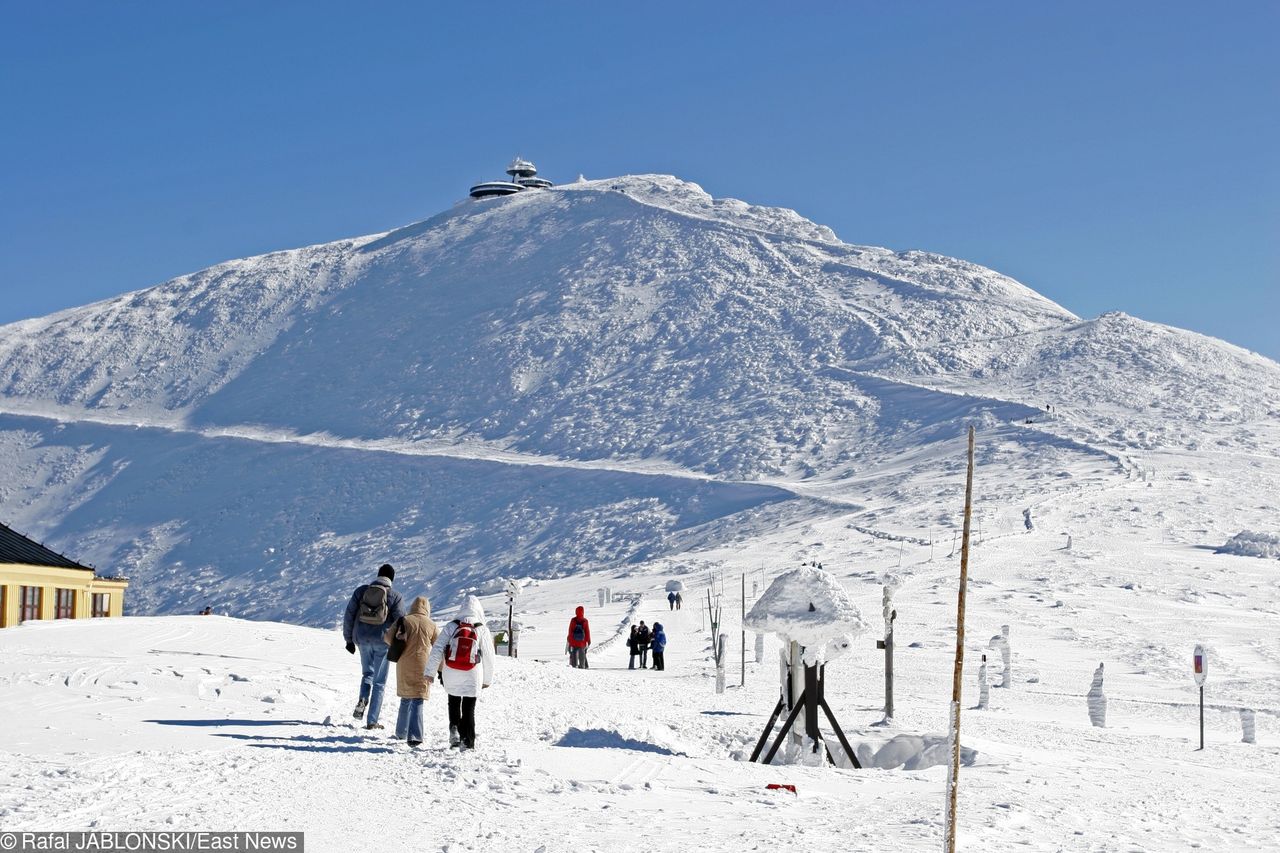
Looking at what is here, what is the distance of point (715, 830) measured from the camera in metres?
8.97

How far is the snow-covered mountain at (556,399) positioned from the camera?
301ft

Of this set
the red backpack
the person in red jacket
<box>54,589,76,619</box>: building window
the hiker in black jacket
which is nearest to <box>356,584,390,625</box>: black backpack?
the red backpack

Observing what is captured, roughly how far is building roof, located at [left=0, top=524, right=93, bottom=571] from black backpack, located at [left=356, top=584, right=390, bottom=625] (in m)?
13.5

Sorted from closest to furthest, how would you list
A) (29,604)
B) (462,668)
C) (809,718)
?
1. (462,668)
2. (809,718)
3. (29,604)

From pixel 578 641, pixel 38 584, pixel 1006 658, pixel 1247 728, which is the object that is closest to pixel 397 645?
pixel 1247 728

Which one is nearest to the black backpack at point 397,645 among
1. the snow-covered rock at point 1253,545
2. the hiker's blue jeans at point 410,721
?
the hiker's blue jeans at point 410,721

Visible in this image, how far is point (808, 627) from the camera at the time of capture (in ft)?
48.2

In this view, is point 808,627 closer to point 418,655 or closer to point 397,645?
point 418,655

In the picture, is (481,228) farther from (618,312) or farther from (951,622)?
(951,622)

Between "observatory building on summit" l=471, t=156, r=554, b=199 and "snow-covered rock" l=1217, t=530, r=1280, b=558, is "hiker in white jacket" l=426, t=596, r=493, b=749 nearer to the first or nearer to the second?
"snow-covered rock" l=1217, t=530, r=1280, b=558

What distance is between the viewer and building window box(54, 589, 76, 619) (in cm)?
2492

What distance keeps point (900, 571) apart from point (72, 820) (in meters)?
41.9

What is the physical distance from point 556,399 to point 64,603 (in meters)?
94.5

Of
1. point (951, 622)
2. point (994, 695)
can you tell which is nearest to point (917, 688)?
point (994, 695)
